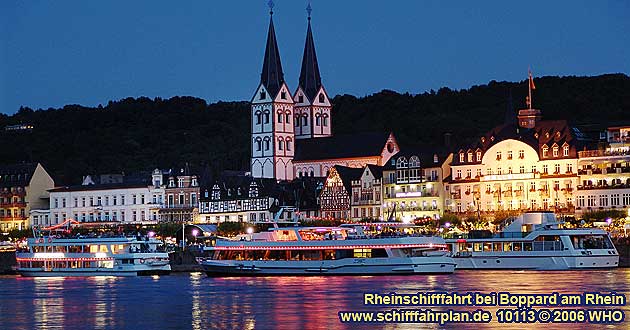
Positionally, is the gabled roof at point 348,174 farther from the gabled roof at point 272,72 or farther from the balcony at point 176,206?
the gabled roof at point 272,72

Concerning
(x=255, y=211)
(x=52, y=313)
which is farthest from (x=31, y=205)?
(x=52, y=313)

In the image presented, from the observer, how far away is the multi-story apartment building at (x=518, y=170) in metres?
126

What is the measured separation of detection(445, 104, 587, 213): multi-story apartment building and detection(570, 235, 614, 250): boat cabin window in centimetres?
2771

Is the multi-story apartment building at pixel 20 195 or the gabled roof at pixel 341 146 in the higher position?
the gabled roof at pixel 341 146

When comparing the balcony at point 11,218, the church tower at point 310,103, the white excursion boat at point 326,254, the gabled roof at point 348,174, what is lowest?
the white excursion boat at point 326,254

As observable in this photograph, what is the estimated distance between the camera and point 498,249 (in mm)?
97750

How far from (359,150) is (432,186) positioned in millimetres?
23487

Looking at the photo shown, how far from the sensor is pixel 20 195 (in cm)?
16112

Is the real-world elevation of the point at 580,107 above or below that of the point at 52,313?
above

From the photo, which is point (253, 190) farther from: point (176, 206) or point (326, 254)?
point (326, 254)

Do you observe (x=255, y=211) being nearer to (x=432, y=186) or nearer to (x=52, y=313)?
(x=432, y=186)

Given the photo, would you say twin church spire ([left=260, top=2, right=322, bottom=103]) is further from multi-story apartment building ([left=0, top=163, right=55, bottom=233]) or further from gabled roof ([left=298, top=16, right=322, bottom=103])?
multi-story apartment building ([left=0, top=163, right=55, bottom=233])

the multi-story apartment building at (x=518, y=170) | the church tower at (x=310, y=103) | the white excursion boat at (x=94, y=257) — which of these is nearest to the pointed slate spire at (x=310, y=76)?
the church tower at (x=310, y=103)

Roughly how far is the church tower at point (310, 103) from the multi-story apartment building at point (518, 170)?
39.5 meters
